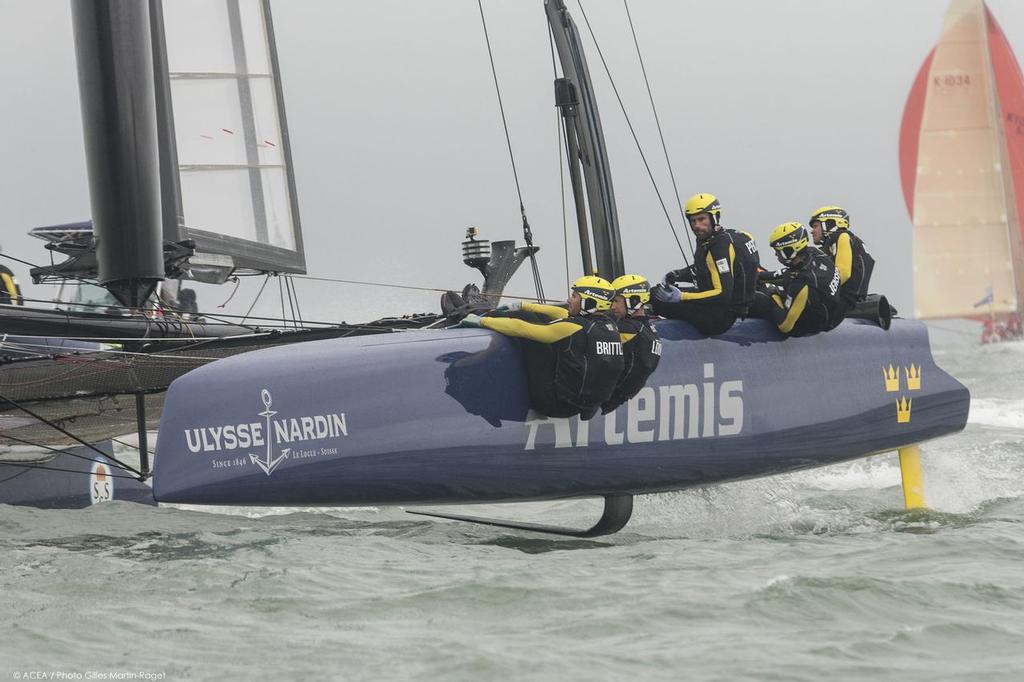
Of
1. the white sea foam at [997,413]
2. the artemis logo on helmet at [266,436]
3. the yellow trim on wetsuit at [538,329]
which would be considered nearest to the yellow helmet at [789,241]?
the yellow trim on wetsuit at [538,329]

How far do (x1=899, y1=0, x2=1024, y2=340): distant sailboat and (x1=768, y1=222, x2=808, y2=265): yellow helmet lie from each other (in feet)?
64.4

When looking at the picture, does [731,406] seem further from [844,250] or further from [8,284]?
[8,284]

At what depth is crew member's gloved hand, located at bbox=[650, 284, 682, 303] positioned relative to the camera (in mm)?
5824

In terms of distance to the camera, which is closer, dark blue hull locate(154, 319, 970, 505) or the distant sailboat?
dark blue hull locate(154, 319, 970, 505)

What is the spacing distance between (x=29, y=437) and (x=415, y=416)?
9.83 ft

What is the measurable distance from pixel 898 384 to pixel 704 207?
4.60 feet

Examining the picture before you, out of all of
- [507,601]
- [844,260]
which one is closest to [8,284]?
[844,260]

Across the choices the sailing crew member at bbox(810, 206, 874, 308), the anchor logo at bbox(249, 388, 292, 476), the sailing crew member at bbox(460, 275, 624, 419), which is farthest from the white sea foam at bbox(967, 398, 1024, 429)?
the anchor logo at bbox(249, 388, 292, 476)

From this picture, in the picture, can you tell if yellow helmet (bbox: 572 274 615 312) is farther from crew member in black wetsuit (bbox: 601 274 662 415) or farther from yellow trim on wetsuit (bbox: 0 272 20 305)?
yellow trim on wetsuit (bbox: 0 272 20 305)

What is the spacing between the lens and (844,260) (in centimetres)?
634

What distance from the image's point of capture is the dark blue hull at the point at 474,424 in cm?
480

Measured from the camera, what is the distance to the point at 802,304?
19.7 feet

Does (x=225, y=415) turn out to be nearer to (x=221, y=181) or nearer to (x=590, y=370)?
(x=590, y=370)

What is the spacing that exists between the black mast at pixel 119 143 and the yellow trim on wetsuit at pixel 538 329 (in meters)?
1.49
